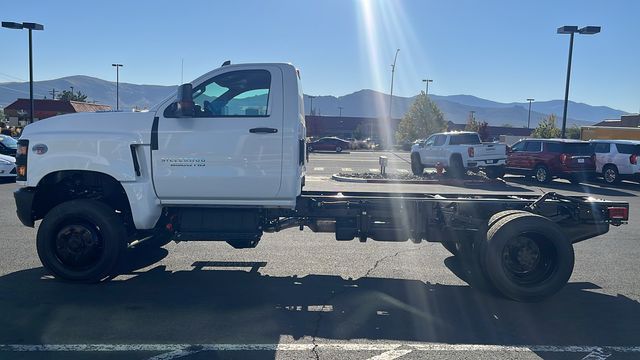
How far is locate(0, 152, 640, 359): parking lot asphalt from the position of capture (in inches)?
186

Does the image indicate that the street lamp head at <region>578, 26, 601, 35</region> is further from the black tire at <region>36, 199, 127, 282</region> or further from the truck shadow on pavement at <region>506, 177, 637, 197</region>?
the black tire at <region>36, 199, 127, 282</region>

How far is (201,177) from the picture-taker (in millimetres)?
6289

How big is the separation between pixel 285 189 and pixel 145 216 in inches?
64.1

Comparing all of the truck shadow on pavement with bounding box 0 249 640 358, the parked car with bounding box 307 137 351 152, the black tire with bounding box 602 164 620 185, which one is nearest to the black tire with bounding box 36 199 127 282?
the truck shadow on pavement with bounding box 0 249 640 358

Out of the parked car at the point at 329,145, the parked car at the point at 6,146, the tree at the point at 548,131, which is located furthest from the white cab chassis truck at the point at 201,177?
the parked car at the point at 329,145

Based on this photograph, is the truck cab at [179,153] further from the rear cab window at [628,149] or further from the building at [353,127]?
the building at [353,127]

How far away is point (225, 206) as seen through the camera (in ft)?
21.2

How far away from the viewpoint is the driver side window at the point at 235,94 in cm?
641

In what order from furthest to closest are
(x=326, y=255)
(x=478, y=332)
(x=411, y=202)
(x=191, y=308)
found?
(x=326, y=255), (x=411, y=202), (x=191, y=308), (x=478, y=332)

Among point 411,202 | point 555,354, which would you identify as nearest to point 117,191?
point 411,202

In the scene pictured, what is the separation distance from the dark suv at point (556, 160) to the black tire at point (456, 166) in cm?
222

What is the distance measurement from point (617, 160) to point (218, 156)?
62.5 feet

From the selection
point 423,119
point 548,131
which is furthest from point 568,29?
point 423,119

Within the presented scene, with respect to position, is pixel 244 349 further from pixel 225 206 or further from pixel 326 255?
pixel 326 255
